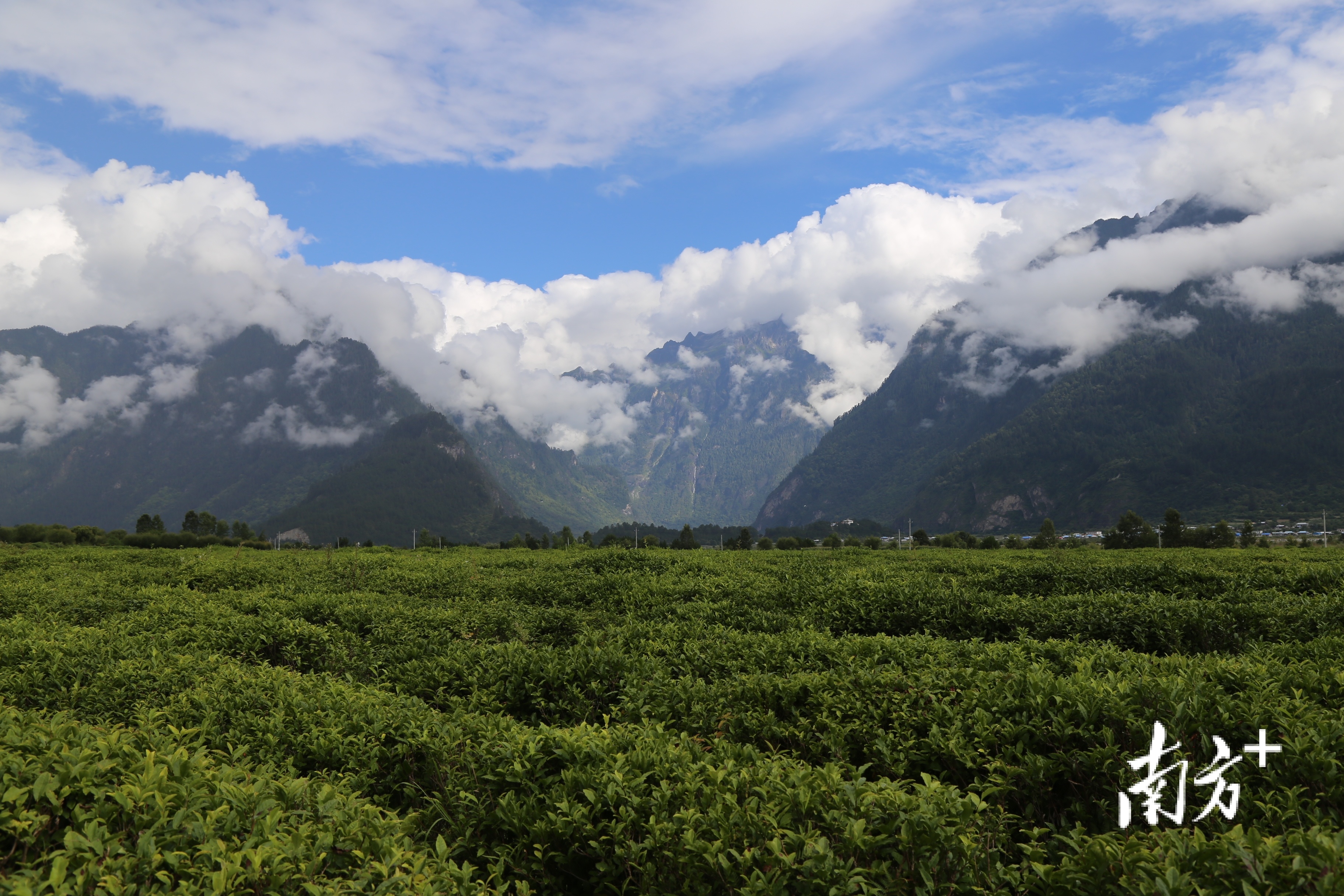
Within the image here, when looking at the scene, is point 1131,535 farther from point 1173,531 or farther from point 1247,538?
point 1247,538

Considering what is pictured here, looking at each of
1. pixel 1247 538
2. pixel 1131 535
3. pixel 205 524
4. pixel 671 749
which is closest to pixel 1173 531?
pixel 1131 535

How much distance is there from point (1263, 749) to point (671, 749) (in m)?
5.12

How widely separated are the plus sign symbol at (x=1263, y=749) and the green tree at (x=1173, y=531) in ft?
273

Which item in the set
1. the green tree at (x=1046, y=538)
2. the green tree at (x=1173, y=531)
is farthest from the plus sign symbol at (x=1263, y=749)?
the green tree at (x=1173, y=531)

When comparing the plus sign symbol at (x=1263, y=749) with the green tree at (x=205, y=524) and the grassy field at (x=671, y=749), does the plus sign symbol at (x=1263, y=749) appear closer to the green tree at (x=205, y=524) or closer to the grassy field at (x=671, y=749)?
the grassy field at (x=671, y=749)

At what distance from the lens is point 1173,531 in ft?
256

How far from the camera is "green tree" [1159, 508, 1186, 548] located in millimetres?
77188

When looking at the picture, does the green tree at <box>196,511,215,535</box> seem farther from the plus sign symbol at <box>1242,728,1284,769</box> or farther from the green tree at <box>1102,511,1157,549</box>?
the green tree at <box>1102,511,1157,549</box>

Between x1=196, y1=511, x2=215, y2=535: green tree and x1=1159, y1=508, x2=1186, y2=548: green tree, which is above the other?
x1=1159, y1=508, x2=1186, y2=548: green tree

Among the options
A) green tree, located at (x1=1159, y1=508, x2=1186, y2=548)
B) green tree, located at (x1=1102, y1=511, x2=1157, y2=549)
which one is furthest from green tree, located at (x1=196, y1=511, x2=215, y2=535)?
green tree, located at (x1=1159, y1=508, x2=1186, y2=548)

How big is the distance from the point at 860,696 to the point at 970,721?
1.33m

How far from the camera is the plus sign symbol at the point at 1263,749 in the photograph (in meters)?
6.19

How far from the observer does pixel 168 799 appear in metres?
5.16

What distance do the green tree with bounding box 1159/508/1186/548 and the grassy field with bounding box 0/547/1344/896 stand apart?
2926 inches
